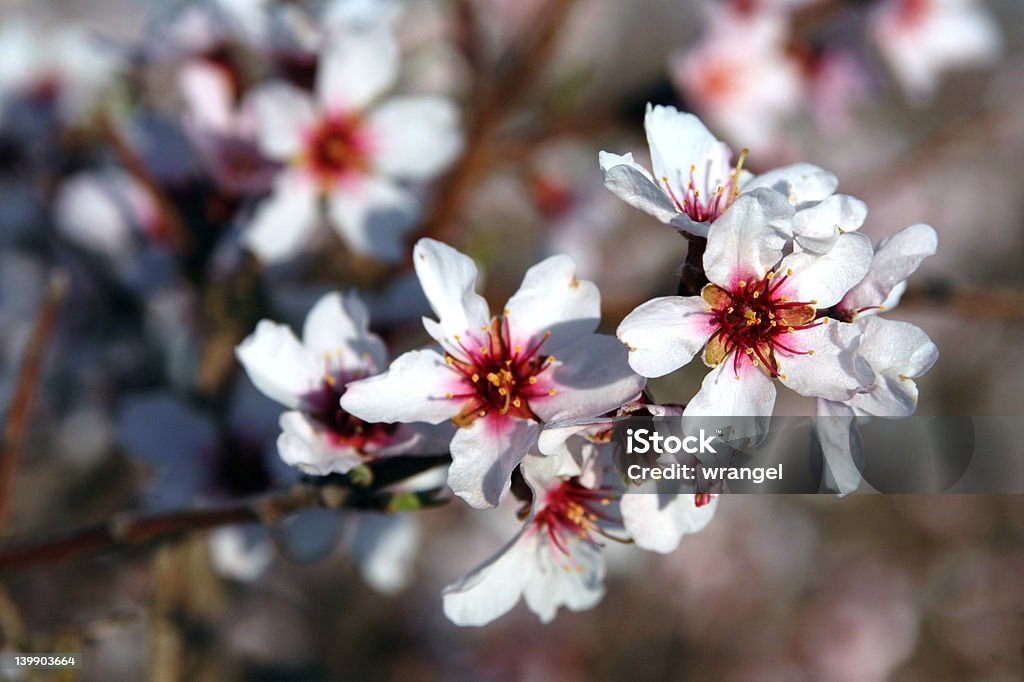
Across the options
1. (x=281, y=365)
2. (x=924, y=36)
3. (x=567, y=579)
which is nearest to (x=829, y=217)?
(x=567, y=579)

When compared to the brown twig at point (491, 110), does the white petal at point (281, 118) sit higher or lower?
lower

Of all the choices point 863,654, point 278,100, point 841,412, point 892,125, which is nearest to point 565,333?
point 841,412

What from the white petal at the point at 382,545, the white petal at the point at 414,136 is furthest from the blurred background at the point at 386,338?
the white petal at the point at 414,136

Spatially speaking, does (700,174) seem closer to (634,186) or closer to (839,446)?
(634,186)

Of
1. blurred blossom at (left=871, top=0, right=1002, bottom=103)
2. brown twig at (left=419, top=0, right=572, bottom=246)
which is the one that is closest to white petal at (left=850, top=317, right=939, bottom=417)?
brown twig at (left=419, top=0, right=572, bottom=246)

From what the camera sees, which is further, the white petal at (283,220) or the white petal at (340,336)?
the white petal at (283,220)

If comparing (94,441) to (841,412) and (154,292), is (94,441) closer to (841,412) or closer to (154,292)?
(154,292)

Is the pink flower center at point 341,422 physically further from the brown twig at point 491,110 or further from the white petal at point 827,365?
the brown twig at point 491,110
